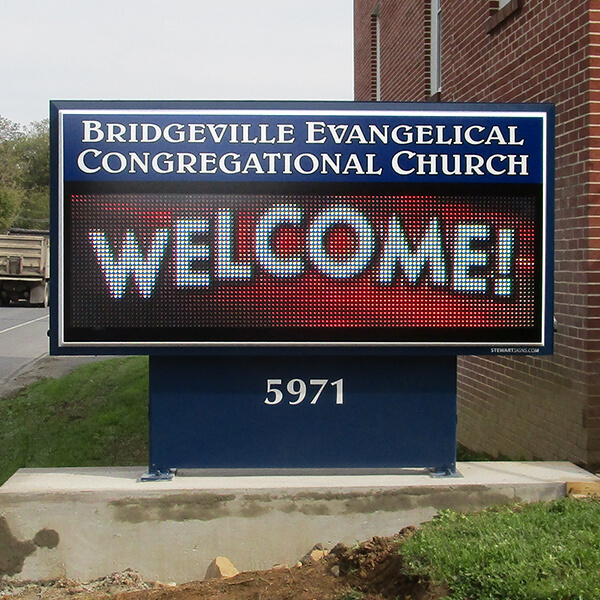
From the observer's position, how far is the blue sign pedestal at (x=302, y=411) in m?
5.80

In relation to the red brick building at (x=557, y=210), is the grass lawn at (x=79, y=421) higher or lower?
lower

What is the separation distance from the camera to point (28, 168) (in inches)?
3698

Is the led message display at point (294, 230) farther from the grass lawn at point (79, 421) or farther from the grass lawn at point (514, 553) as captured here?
the grass lawn at point (79, 421)

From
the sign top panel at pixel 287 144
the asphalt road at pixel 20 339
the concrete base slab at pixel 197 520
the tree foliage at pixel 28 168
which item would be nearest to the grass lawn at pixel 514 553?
the concrete base slab at pixel 197 520

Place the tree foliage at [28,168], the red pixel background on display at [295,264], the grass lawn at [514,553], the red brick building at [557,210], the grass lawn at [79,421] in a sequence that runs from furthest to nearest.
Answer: the tree foliage at [28,168] < the grass lawn at [79,421] < the red brick building at [557,210] < the red pixel background on display at [295,264] < the grass lawn at [514,553]

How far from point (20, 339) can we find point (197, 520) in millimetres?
17542

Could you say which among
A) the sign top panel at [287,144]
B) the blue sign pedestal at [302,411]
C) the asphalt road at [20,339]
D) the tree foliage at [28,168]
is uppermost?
the tree foliage at [28,168]

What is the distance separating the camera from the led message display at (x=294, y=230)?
17.6ft

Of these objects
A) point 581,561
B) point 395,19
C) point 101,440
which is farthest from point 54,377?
point 581,561

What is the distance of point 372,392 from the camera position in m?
5.83

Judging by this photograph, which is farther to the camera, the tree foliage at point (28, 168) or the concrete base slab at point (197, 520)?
the tree foliage at point (28, 168)

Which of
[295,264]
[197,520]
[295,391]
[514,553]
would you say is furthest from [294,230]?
[514,553]

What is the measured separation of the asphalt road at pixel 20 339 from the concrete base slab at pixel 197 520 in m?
10.4

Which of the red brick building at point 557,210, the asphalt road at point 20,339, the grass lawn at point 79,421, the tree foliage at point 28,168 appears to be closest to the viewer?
the red brick building at point 557,210
